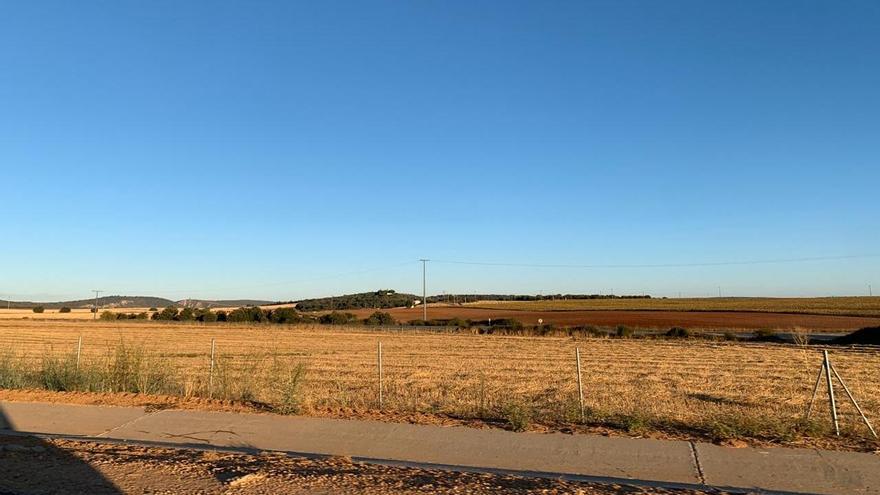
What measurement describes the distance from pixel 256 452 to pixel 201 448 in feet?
2.80

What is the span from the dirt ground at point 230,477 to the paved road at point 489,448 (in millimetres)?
652

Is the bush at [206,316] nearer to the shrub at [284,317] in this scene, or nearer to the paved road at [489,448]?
the shrub at [284,317]

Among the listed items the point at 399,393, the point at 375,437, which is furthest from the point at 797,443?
the point at 399,393

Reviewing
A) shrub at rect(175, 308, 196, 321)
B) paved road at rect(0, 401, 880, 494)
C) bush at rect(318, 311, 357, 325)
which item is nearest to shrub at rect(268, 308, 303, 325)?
bush at rect(318, 311, 357, 325)

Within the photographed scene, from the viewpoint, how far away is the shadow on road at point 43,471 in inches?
274

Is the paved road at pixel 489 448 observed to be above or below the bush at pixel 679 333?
above

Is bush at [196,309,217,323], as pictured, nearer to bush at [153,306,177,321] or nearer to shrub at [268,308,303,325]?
bush at [153,306,177,321]

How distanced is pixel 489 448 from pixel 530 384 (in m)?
12.4

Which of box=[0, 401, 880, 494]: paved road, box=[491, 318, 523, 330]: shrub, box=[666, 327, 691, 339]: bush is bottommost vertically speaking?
box=[666, 327, 691, 339]: bush

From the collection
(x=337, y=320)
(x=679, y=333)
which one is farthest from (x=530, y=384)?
(x=337, y=320)

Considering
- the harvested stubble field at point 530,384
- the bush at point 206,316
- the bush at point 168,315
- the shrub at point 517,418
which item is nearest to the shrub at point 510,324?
the harvested stubble field at point 530,384

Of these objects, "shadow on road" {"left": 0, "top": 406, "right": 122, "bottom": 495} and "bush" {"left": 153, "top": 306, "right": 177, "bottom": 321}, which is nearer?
"shadow on road" {"left": 0, "top": 406, "right": 122, "bottom": 495}

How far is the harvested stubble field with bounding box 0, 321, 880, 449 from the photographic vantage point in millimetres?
10758

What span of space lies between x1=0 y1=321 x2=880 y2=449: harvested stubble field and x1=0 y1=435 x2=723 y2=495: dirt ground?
10.3ft
